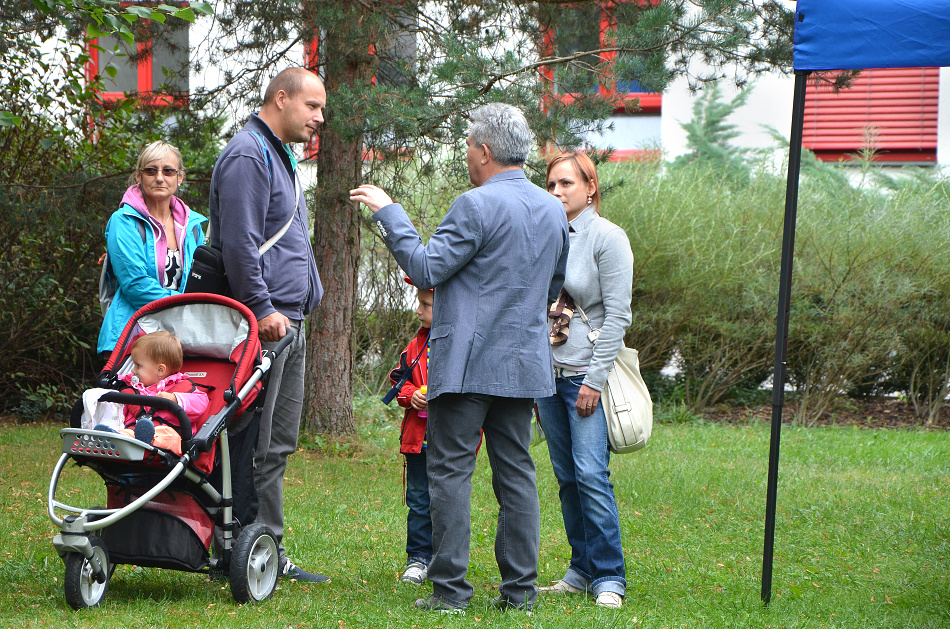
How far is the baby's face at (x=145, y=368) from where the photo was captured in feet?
11.9

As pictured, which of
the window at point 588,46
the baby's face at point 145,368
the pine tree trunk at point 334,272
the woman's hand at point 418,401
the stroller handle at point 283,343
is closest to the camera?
the baby's face at point 145,368

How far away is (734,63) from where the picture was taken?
22.2ft

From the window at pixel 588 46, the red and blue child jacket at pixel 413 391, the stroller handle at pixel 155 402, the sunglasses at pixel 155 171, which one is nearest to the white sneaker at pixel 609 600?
the red and blue child jacket at pixel 413 391

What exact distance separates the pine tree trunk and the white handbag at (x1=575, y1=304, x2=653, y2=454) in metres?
3.49

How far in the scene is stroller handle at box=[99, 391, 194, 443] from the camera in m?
3.30

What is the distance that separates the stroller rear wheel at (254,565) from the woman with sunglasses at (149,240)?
50.4 inches

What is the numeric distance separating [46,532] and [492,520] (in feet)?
7.99

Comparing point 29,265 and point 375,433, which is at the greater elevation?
point 29,265

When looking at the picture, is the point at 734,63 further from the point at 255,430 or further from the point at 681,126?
the point at 681,126

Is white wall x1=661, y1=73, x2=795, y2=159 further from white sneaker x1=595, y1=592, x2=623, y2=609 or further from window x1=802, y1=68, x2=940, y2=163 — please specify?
white sneaker x1=595, y1=592, x2=623, y2=609

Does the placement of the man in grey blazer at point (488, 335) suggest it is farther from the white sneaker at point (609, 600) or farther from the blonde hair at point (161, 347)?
the blonde hair at point (161, 347)

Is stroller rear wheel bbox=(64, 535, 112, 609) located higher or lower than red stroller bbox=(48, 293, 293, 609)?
lower

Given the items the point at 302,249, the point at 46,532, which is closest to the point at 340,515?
the point at 46,532

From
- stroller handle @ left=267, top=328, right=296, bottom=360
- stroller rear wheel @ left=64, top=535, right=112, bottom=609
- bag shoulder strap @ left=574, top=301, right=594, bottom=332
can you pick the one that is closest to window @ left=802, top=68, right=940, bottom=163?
bag shoulder strap @ left=574, top=301, right=594, bottom=332
